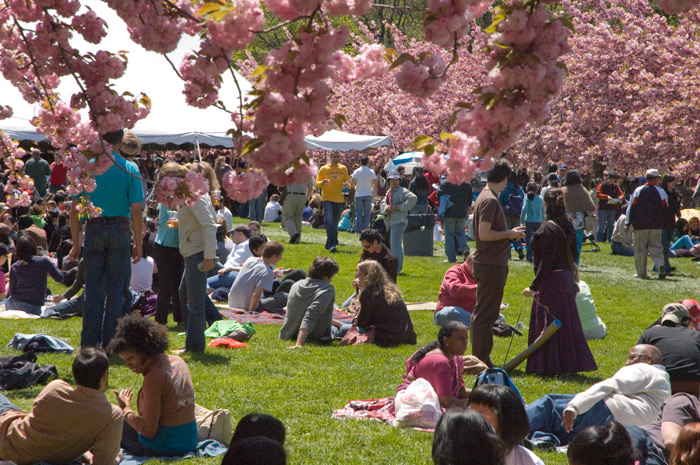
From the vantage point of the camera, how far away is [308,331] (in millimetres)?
8906

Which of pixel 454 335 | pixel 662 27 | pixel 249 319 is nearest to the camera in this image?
pixel 454 335

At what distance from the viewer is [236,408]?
6383 millimetres

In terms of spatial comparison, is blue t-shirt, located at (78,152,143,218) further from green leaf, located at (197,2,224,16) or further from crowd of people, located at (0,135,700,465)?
green leaf, located at (197,2,224,16)

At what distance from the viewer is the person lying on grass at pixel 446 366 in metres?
6.12

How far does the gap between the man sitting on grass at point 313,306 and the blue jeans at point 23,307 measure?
3516mm

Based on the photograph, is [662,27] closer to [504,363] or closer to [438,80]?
[504,363]

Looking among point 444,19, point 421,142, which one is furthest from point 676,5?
point 421,142

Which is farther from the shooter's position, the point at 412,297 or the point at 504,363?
the point at 412,297

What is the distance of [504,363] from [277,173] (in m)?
5.64

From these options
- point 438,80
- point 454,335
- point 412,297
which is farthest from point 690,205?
point 438,80

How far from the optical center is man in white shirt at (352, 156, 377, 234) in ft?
59.9

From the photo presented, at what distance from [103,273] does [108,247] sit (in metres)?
0.27

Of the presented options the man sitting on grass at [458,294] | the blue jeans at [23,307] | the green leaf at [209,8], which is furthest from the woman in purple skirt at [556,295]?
the blue jeans at [23,307]

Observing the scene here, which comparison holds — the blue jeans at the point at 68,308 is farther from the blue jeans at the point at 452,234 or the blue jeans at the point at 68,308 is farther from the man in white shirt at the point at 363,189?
the man in white shirt at the point at 363,189
